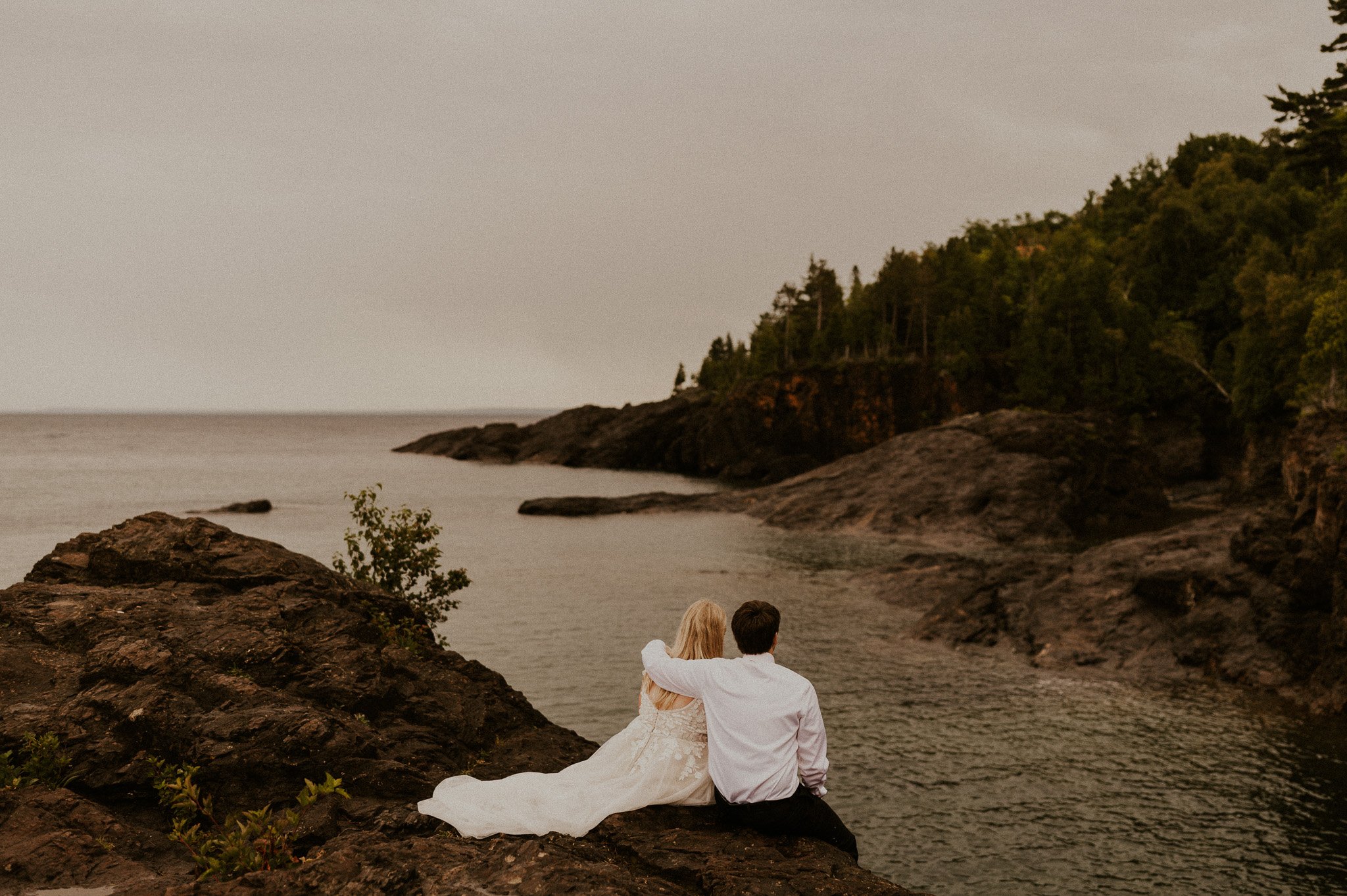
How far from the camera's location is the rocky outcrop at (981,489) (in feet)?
215

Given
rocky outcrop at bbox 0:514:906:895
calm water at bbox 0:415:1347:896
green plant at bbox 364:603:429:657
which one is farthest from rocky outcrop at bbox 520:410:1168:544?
rocky outcrop at bbox 0:514:906:895

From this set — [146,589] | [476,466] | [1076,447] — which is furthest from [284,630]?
[476,466]

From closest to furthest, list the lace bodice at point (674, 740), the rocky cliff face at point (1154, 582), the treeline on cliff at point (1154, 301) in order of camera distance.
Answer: the lace bodice at point (674, 740) → the rocky cliff face at point (1154, 582) → the treeline on cliff at point (1154, 301)

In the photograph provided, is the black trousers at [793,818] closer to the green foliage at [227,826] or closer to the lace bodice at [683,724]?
the lace bodice at [683,724]

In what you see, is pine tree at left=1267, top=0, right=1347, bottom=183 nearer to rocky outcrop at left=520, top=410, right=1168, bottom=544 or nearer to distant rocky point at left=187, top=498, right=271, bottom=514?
rocky outcrop at left=520, top=410, right=1168, bottom=544

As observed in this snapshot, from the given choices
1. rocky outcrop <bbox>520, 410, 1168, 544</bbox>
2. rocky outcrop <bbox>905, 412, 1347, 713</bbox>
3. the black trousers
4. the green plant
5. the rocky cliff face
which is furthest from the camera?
rocky outcrop <bbox>520, 410, 1168, 544</bbox>

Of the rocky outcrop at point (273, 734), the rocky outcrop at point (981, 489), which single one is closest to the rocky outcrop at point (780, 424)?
the rocky outcrop at point (981, 489)

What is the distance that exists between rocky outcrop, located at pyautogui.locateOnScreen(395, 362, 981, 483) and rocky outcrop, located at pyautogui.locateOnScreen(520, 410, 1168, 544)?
41646 millimetres

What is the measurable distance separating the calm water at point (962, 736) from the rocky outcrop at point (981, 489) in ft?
29.2

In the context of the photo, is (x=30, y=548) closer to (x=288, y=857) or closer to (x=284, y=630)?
(x=284, y=630)

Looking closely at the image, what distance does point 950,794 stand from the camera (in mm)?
21891

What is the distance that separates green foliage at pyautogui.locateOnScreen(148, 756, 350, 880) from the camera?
27.1 feet

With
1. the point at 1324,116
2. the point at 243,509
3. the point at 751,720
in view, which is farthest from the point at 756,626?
the point at 1324,116

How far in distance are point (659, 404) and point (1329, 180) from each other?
96.2 meters
